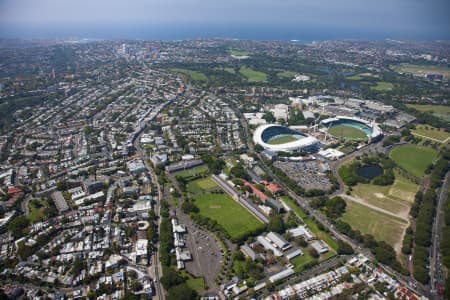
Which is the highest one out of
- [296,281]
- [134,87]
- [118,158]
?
[134,87]

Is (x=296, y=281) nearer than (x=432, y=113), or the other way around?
(x=296, y=281)

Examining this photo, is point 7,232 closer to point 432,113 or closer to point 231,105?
point 231,105

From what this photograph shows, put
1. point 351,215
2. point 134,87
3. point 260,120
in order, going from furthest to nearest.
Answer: point 134,87 < point 260,120 < point 351,215

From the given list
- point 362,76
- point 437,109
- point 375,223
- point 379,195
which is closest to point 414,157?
point 379,195

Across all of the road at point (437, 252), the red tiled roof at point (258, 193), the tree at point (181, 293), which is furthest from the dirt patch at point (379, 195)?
the tree at point (181, 293)

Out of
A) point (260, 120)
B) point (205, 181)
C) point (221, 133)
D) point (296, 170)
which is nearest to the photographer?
point (205, 181)

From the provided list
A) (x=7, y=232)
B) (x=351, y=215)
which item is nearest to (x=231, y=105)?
(x=351, y=215)
